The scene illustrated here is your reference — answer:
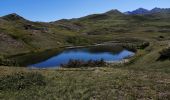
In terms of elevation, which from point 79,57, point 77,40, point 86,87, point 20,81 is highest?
point 77,40

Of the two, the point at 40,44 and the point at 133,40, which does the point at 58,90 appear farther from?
the point at 133,40

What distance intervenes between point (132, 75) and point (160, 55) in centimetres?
2308

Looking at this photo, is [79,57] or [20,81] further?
[79,57]

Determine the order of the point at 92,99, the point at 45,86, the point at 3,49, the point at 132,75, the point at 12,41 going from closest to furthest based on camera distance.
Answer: the point at 92,99 < the point at 45,86 < the point at 132,75 < the point at 3,49 < the point at 12,41

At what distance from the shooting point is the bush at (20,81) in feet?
105

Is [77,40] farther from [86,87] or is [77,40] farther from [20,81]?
[86,87]

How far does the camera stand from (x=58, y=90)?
30.4 metres

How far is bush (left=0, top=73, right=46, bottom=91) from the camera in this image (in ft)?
105

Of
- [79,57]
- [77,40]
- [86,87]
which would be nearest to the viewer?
[86,87]

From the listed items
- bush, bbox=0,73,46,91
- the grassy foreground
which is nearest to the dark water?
the grassy foreground

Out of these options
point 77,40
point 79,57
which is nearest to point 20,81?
point 79,57

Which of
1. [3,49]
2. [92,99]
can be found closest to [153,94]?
[92,99]

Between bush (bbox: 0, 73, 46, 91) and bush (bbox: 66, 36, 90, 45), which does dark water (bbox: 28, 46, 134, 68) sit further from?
bush (bbox: 66, 36, 90, 45)

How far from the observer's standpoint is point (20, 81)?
33.9m
